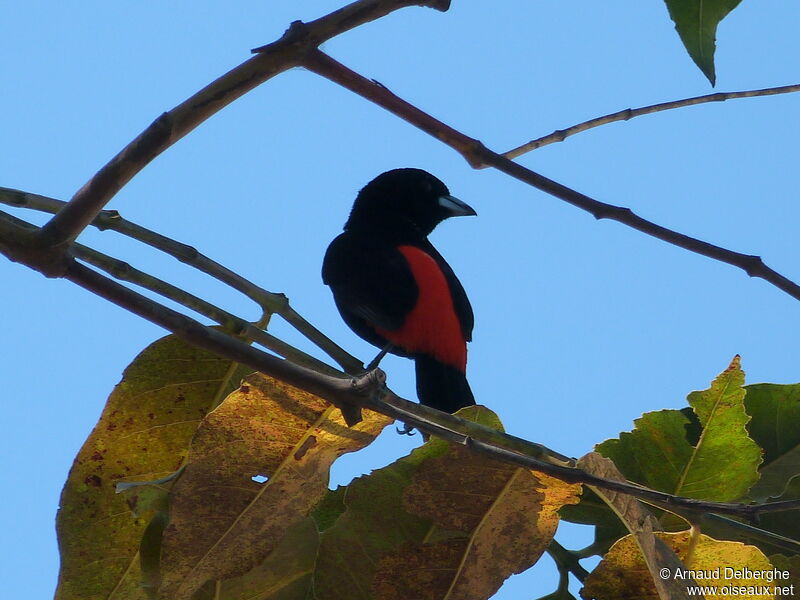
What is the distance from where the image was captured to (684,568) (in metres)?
1.69

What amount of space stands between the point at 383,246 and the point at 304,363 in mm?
2846

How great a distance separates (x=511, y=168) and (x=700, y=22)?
1.71 feet

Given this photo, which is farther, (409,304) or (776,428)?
(409,304)

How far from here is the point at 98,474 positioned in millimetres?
1966

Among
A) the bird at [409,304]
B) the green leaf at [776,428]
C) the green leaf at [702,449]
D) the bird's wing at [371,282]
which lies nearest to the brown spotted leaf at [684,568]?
the green leaf at [702,449]

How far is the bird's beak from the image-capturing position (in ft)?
17.2

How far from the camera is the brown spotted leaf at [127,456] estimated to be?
1.91 m

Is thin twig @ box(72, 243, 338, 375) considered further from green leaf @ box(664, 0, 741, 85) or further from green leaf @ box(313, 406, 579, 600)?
green leaf @ box(664, 0, 741, 85)

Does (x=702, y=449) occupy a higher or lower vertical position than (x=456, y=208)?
lower

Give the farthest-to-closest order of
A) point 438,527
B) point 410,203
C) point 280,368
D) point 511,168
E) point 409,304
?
point 410,203 → point 409,304 → point 438,527 → point 511,168 → point 280,368

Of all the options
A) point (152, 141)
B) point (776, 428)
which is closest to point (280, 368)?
point (152, 141)

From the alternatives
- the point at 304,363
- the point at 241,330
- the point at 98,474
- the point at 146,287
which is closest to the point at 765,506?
the point at 304,363

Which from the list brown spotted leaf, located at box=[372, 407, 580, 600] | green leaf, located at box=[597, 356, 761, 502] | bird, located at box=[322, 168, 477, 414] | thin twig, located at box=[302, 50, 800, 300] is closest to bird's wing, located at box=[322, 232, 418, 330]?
bird, located at box=[322, 168, 477, 414]

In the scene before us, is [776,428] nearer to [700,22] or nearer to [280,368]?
[700,22]
